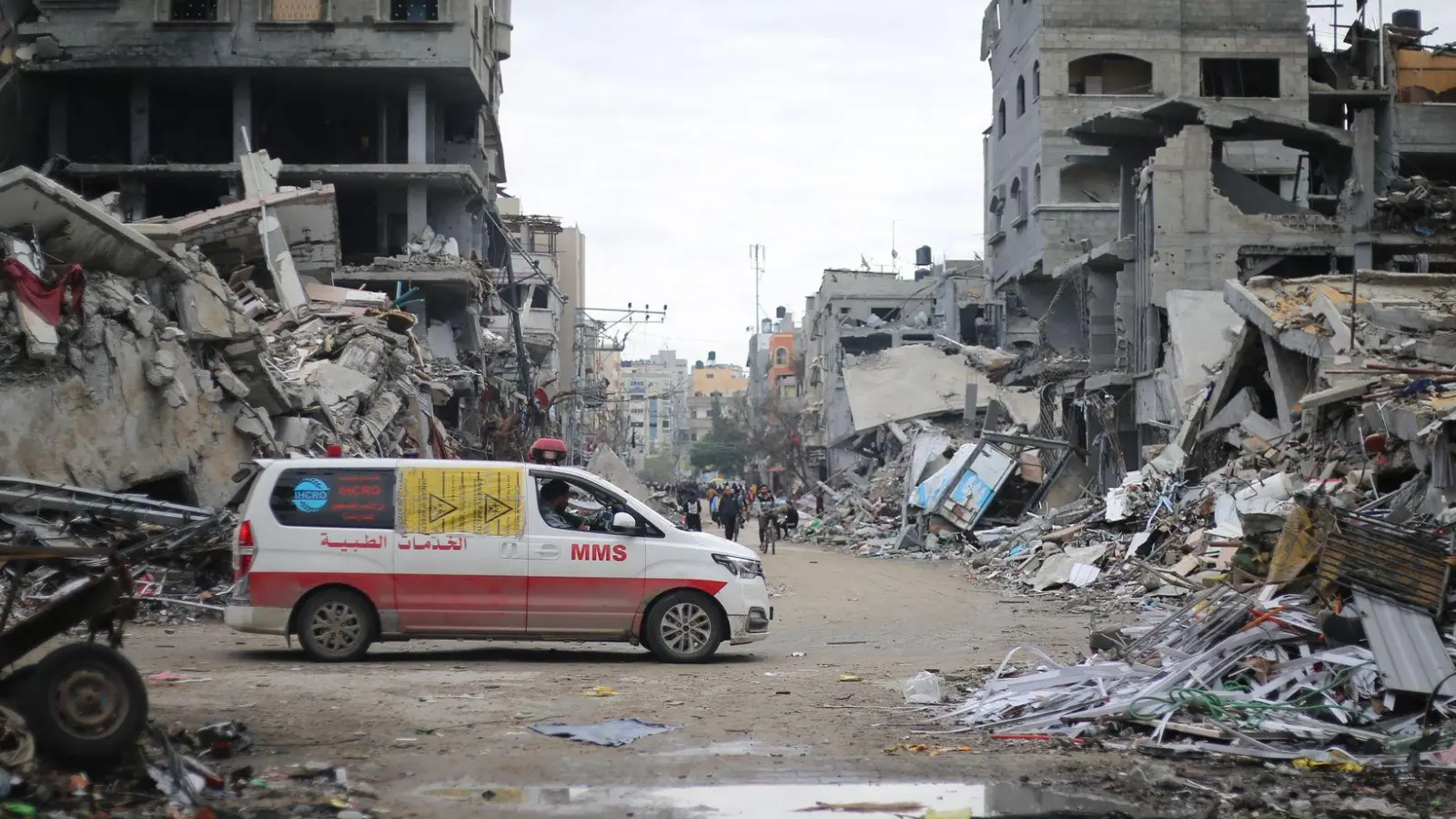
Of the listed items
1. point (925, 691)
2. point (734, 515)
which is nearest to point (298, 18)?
point (734, 515)

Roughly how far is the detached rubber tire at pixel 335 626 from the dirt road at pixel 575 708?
0.27m

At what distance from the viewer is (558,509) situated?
13719mm

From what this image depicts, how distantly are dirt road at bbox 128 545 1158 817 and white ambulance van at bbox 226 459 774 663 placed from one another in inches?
14.0

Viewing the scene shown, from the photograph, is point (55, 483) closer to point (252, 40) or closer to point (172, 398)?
point (172, 398)

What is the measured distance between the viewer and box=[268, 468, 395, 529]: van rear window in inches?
526

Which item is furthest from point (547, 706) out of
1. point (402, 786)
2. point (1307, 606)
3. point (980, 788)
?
point (1307, 606)

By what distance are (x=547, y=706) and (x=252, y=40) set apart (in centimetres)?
4262

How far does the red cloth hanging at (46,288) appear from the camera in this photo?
1653 centimetres

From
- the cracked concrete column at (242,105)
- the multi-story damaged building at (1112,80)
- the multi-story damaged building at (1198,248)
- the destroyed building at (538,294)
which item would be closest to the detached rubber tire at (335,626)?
the multi-story damaged building at (1198,248)

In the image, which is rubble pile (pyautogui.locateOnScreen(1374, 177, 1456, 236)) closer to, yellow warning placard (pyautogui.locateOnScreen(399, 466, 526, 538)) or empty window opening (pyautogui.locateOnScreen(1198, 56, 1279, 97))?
empty window opening (pyautogui.locateOnScreen(1198, 56, 1279, 97))

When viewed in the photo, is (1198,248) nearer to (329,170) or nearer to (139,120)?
(329,170)

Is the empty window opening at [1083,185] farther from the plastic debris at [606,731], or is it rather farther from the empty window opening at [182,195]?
the plastic debris at [606,731]

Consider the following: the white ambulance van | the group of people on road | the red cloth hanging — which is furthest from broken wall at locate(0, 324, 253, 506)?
the group of people on road

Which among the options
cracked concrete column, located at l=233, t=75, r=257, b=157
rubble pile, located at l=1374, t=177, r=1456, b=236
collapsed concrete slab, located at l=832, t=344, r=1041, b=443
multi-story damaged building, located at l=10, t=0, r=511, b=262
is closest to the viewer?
rubble pile, located at l=1374, t=177, r=1456, b=236
